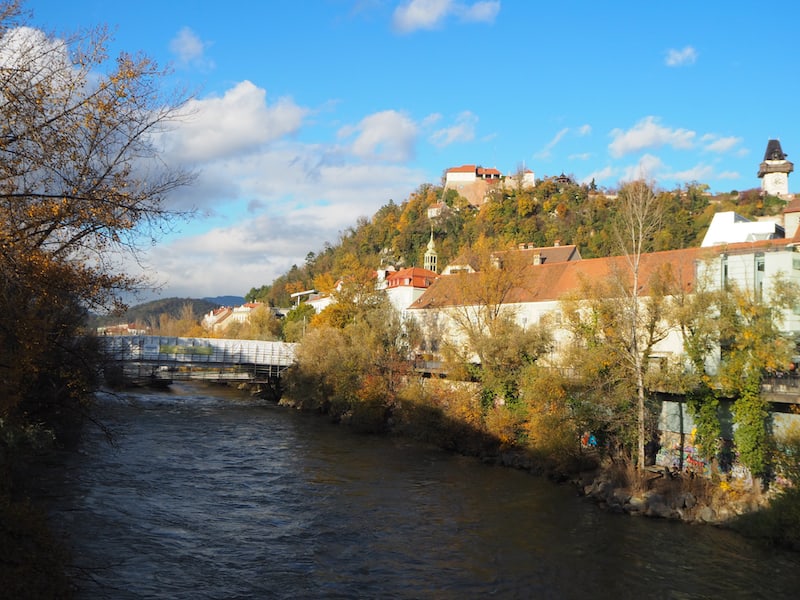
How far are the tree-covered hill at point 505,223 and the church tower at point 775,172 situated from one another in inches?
103

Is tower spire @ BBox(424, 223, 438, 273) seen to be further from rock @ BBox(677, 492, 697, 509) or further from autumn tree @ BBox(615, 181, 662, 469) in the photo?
rock @ BBox(677, 492, 697, 509)

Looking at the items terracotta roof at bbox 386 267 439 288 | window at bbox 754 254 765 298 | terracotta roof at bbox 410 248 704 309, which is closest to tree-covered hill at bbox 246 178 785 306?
terracotta roof at bbox 386 267 439 288

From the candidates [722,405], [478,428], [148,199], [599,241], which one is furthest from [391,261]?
[148,199]

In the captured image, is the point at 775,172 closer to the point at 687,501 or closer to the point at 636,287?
the point at 636,287

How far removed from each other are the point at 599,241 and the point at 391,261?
109 ft

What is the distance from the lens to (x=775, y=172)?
3460 inches

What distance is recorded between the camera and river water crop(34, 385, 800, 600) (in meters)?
12.6

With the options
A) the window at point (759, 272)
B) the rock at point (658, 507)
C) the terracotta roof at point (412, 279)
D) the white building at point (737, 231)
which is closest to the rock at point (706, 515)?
the rock at point (658, 507)

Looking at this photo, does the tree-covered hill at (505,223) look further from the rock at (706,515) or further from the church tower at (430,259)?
the rock at (706,515)

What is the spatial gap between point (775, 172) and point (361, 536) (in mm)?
94068

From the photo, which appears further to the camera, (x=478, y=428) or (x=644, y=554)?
(x=478, y=428)

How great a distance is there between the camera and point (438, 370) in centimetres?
3189

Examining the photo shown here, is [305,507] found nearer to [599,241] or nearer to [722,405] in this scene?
[722,405]

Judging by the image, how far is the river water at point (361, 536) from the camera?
41.3ft
